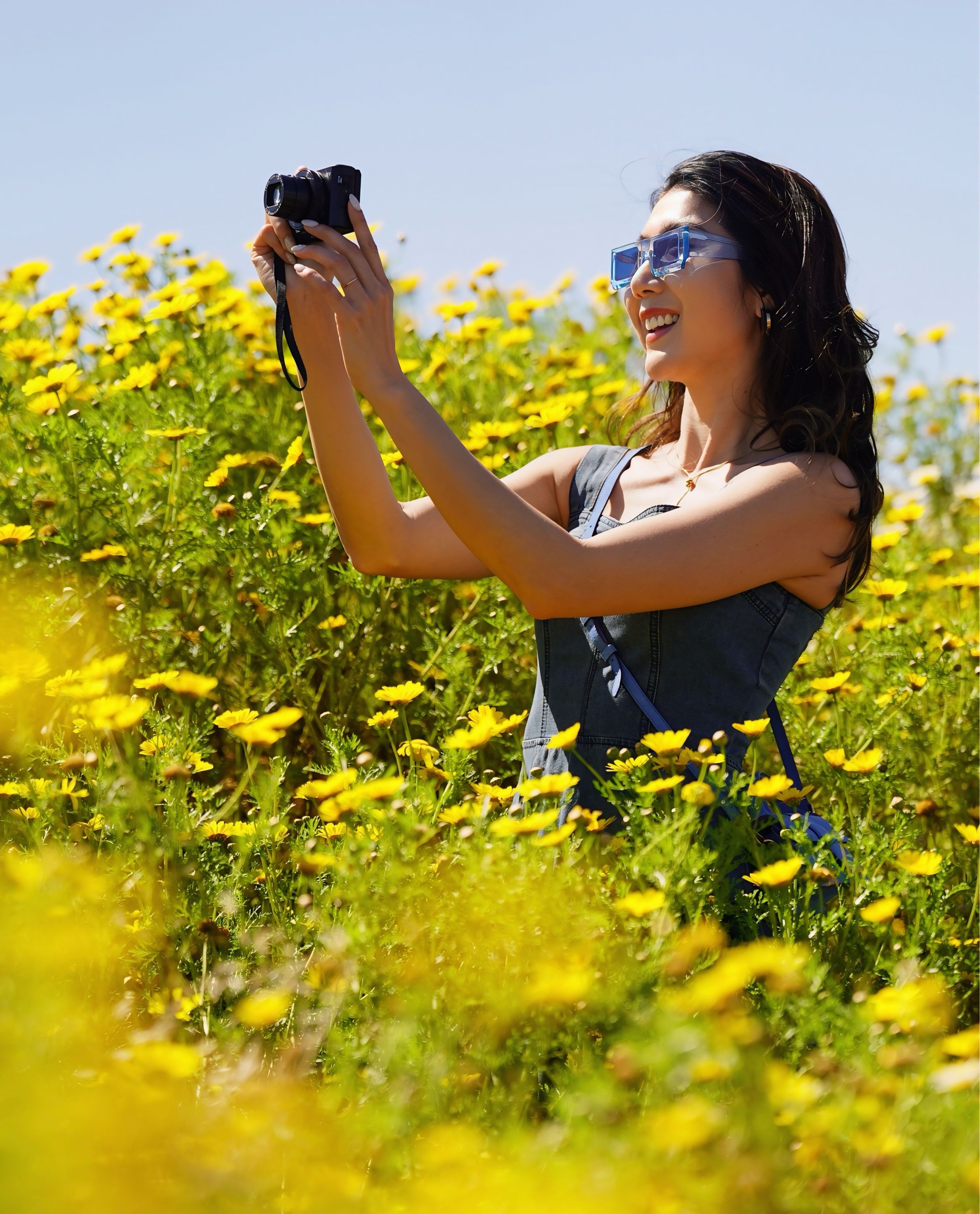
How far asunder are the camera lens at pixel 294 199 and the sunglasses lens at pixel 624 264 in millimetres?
537

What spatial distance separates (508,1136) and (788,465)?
3.52 ft

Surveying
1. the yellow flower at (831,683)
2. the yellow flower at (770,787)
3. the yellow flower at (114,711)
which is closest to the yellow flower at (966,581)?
the yellow flower at (831,683)

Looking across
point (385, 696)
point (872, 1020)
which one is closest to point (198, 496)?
point (385, 696)

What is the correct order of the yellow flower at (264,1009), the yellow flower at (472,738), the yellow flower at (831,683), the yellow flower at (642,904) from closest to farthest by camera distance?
the yellow flower at (264,1009) < the yellow flower at (642,904) < the yellow flower at (472,738) < the yellow flower at (831,683)

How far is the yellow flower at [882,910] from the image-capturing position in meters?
1.45

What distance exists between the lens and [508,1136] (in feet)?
3.45

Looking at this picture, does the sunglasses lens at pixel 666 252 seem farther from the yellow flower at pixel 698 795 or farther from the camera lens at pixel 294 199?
the yellow flower at pixel 698 795

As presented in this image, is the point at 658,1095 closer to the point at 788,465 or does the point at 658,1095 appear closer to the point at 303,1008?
the point at 303,1008

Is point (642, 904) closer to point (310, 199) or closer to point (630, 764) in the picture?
point (630, 764)

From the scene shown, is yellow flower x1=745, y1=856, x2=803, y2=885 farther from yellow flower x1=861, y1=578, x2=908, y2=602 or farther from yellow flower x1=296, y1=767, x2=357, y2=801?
yellow flower x1=861, y1=578, x2=908, y2=602

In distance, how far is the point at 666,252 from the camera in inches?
75.3

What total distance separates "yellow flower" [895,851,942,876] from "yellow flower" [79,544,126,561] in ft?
4.64

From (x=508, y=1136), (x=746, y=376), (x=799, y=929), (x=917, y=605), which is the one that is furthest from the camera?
(x=917, y=605)

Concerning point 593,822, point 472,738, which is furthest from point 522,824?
point 472,738
